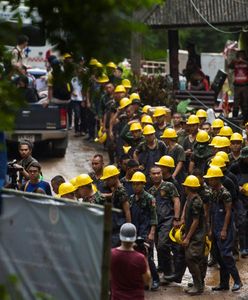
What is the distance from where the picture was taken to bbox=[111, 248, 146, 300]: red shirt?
11898 mm

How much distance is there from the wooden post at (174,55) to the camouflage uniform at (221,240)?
43.7 ft

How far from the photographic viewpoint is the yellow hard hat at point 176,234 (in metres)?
16.4

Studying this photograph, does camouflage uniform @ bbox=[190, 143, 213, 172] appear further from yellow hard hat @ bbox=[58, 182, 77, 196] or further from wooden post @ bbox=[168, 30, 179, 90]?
wooden post @ bbox=[168, 30, 179, 90]

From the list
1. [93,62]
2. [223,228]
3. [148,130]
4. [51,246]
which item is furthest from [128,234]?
[148,130]

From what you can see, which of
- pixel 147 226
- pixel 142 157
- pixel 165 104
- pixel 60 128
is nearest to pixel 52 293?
pixel 147 226

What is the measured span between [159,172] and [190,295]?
177cm

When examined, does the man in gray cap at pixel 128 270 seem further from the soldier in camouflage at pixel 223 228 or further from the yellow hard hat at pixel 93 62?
the soldier in camouflage at pixel 223 228

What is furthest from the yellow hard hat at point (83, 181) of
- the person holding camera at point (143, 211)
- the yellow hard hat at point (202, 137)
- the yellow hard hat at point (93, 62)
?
the yellow hard hat at point (93, 62)

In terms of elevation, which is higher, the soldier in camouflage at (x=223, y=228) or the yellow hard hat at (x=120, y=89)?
the yellow hard hat at (x=120, y=89)

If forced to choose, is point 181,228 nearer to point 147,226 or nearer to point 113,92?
point 147,226

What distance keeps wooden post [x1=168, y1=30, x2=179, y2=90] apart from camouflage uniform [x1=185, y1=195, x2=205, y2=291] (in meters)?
13.8

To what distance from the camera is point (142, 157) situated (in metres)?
19.9

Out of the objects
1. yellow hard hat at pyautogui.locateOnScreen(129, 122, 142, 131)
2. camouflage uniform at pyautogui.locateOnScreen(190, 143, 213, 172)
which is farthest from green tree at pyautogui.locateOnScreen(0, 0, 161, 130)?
yellow hard hat at pyautogui.locateOnScreen(129, 122, 142, 131)

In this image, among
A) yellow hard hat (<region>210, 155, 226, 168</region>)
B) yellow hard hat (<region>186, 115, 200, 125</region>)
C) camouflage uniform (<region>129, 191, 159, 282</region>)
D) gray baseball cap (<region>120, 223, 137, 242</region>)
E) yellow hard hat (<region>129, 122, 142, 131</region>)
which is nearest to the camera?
gray baseball cap (<region>120, 223, 137, 242</region>)
